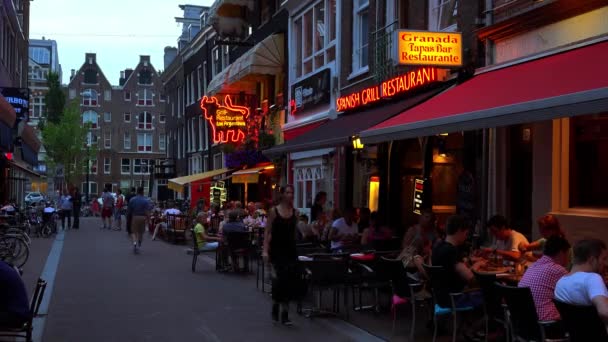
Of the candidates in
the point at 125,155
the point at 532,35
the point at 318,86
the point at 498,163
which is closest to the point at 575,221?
the point at 498,163

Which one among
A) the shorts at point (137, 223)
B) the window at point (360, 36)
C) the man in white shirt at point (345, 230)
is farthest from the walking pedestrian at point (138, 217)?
the man in white shirt at point (345, 230)

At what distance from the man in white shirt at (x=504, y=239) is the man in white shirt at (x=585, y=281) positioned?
3.71 meters

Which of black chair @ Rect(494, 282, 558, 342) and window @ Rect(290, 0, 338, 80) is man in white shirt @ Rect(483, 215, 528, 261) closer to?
black chair @ Rect(494, 282, 558, 342)

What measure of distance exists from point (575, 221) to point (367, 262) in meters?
2.92

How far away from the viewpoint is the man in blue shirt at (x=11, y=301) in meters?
5.80

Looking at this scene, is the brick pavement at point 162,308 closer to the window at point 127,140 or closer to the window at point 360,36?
the window at point 360,36

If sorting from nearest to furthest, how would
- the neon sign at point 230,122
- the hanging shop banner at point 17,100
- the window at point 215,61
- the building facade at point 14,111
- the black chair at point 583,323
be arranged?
the black chair at point 583,323 < the building facade at point 14,111 < the hanging shop banner at point 17,100 < the neon sign at point 230,122 < the window at point 215,61

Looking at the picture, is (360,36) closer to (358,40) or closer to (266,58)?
(358,40)

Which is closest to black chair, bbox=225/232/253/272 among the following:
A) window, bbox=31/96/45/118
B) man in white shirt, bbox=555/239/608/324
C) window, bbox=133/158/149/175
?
man in white shirt, bbox=555/239/608/324

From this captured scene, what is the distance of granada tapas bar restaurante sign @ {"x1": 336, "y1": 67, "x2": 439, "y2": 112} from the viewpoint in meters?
12.9

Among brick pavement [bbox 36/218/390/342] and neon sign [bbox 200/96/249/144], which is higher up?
neon sign [bbox 200/96/249/144]

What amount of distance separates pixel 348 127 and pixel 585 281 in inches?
349

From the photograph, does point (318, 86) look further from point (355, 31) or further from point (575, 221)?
point (575, 221)

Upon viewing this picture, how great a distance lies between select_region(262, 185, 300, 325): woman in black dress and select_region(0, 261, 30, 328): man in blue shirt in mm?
3987
